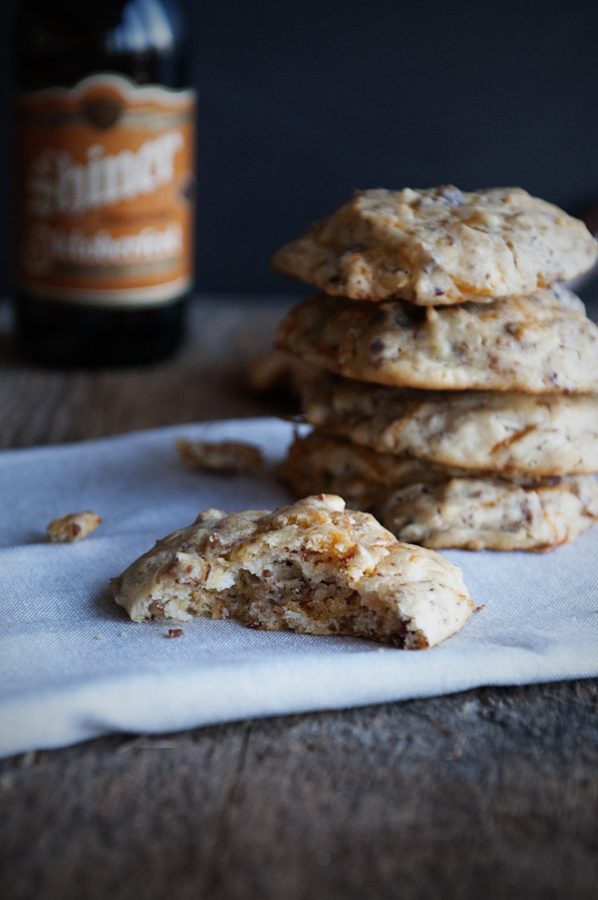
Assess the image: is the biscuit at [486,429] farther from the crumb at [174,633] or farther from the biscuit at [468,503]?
the crumb at [174,633]

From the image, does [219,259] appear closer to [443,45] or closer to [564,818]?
[443,45]

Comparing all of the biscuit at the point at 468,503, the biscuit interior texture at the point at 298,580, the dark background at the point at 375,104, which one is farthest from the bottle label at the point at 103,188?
the biscuit interior texture at the point at 298,580

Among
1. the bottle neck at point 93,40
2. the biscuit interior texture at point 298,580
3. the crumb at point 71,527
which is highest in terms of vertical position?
the bottle neck at point 93,40

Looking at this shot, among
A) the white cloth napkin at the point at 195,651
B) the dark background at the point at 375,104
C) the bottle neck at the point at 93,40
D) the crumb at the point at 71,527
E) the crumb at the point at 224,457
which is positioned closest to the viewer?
the white cloth napkin at the point at 195,651

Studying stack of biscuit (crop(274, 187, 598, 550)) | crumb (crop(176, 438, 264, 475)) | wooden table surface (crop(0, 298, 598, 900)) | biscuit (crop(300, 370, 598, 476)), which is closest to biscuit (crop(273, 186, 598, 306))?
stack of biscuit (crop(274, 187, 598, 550))

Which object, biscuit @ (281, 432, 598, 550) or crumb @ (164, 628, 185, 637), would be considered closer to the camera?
crumb @ (164, 628, 185, 637)

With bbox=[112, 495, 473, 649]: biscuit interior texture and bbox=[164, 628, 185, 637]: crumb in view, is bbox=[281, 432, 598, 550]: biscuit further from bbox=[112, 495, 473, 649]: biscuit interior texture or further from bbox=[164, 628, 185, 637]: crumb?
bbox=[164, 628, 185, 637]: crumb
